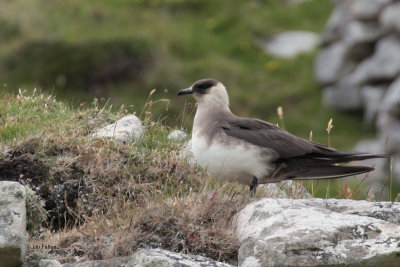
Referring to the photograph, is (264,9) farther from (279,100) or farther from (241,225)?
(241,225)

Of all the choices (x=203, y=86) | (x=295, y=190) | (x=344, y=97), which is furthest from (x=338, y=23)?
(x=295, y=190)

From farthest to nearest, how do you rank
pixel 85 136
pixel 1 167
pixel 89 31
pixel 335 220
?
pixel 89 31
pixel 85 136
pixel 1 167
pixel 335 220

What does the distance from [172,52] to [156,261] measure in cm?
1578

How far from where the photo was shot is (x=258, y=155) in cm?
672

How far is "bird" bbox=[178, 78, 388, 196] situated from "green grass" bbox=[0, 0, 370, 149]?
770cm

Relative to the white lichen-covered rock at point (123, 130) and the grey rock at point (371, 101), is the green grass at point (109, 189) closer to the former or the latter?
the white lichen-covered rock at point (123, 130)

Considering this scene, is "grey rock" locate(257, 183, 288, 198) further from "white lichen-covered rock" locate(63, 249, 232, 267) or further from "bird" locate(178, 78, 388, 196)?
"white lichen-covered rock" locate(63, 249, 232, 267)

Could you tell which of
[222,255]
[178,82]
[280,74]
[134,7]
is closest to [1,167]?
[222,255]

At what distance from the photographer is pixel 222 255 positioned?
18.2 feet

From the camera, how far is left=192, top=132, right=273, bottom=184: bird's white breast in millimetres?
6676

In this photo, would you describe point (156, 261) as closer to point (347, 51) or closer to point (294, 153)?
point (294, 153)

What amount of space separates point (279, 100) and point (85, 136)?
504 inches

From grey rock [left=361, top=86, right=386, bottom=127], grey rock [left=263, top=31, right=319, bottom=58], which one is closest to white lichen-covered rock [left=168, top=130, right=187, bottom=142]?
grey rock [left=361, top=86, right=386, bottom=127]

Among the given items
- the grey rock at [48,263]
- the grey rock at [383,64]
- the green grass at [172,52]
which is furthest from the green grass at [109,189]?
the grey rock at [383,64]
